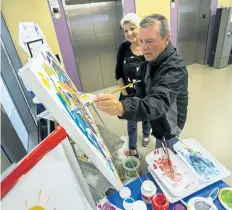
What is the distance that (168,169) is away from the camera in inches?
39.1

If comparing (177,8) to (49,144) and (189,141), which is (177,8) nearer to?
(189,141)

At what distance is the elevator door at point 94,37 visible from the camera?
10.2ft

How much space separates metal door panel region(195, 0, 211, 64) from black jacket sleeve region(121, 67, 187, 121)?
4.00 meters

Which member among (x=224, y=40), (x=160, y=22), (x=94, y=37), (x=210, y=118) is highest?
(x=160, y=22)

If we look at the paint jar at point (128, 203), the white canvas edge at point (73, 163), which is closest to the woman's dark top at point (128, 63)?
the paint jar at point (128, 203)

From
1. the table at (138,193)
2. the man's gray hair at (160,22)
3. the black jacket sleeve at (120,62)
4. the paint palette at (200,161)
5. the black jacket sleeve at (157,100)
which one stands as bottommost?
the table at (138,193)

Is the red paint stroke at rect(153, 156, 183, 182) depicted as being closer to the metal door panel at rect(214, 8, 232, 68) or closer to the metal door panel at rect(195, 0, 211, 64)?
the metal door panel at rect(214, 8, 232, 68)

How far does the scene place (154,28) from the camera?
94 cm

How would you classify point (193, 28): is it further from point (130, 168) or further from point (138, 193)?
point (138, 193)

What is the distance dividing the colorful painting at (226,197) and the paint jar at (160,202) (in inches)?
10.6

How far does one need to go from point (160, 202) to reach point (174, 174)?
0.63 ft

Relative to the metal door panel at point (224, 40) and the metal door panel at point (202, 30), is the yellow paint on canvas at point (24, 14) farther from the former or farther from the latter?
the metal door panel at point (224, 40)

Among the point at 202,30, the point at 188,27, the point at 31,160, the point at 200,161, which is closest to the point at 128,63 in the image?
the point at 200,161

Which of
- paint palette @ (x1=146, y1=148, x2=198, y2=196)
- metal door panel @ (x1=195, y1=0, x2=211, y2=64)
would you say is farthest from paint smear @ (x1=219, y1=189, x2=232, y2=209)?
metal door panel @ (x1=195, y1=0, x2=211, y2=64)
